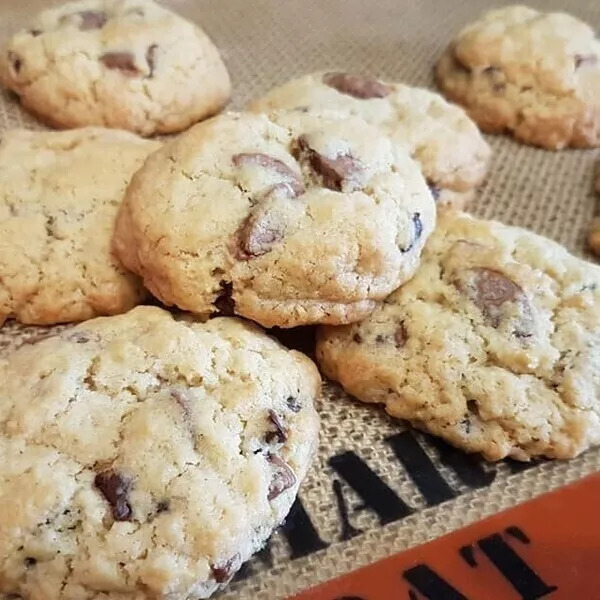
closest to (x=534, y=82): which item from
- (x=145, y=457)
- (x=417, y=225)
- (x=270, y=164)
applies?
(x=417, y=225)

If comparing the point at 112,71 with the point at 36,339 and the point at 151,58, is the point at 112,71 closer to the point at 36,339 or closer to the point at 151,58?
the point at 151,58

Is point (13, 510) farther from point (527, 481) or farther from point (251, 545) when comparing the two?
point (527, 481)

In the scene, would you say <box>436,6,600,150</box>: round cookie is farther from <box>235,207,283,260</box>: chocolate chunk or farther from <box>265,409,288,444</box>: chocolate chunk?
<box>265,409,288,444</box>: chocolate chunk

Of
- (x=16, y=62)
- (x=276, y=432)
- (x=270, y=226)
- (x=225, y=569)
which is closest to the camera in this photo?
(x=225, y=569)

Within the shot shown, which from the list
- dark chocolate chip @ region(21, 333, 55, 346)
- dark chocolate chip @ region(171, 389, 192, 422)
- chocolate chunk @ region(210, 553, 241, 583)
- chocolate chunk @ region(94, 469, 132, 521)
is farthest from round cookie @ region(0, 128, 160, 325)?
chocolate chunk @ region(210, 553, 241, 583)

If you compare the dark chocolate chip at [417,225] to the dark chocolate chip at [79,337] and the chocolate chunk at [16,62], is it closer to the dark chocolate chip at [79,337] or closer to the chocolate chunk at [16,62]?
the dark chocolate chip at [79,337]

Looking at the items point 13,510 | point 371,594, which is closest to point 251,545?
point 371,594

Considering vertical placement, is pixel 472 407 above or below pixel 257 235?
below

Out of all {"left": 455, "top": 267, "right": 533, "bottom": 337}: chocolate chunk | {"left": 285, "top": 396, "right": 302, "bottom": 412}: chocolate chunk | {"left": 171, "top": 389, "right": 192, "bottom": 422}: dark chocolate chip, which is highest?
{"left": 455, "top": 267, "right": 533, "bottom": 337}: chocolate chunk
